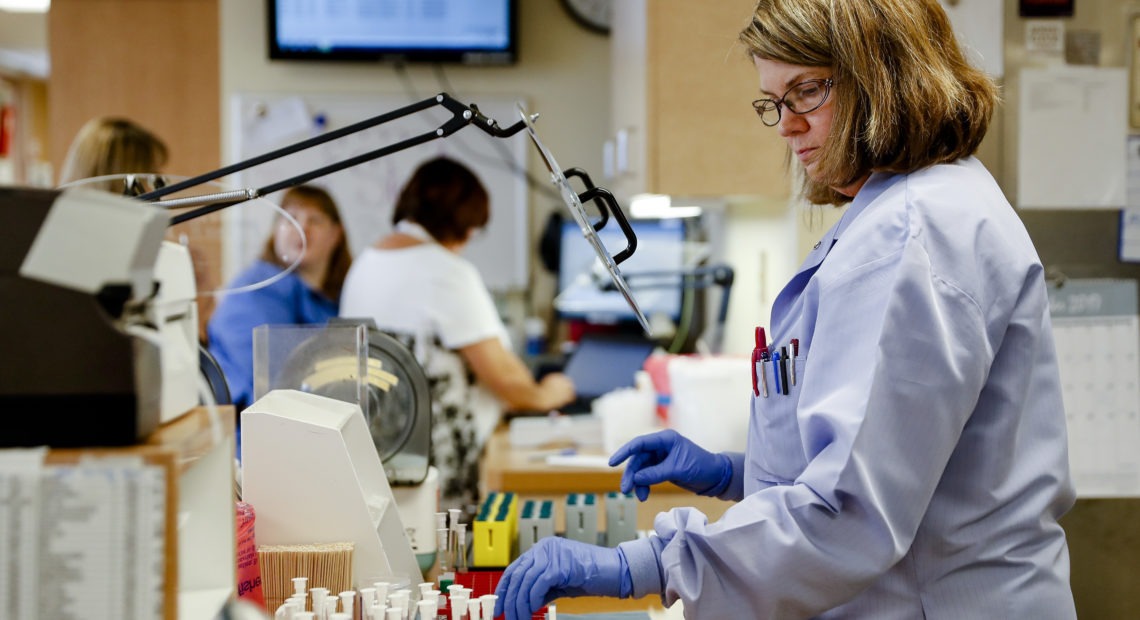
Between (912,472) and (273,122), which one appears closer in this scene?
(912,472)

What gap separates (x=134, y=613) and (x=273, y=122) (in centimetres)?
350

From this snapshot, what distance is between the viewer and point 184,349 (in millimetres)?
1046

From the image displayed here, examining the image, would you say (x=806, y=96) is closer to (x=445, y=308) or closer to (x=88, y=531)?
(x=88, y=531)

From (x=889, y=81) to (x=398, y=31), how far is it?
10.1 ft

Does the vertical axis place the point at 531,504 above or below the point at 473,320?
below

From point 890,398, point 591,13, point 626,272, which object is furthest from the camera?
point 591,13

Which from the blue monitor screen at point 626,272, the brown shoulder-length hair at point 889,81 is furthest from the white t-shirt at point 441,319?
the brown shoulder-length hair at point 889,81

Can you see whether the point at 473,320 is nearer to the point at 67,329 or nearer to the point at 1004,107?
the point at 1004,107

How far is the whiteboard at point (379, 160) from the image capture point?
411 cm

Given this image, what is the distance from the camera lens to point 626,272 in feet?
12.0

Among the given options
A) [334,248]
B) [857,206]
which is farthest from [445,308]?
[857,206]

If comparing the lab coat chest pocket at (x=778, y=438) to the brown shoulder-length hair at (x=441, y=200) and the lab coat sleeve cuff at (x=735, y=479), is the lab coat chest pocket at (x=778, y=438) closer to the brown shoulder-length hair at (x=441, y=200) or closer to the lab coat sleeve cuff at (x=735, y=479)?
the lab coat sleeve cuff at (x=735, y=479)

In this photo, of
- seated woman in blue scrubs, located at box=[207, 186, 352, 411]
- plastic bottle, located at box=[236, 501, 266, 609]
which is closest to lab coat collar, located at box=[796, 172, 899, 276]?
plastic bottle, located at box=[236, 501, 266, 609]

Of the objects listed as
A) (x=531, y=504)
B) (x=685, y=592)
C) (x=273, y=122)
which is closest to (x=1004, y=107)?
(x=531, y=504)
